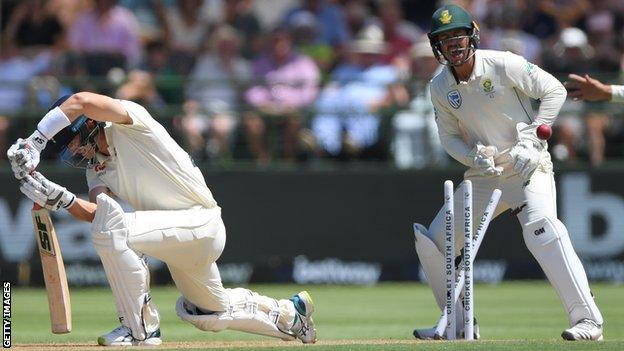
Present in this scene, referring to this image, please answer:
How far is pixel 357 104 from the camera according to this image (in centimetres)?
1551

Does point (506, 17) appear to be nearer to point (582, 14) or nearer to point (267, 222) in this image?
point (582, 14)

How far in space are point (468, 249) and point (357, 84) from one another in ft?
25.9

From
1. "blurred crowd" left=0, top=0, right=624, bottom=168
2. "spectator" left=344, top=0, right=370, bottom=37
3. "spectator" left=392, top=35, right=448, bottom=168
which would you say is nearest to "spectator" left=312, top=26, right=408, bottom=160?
"blurred crowd" left=0, top=0, right=624, bottom=168

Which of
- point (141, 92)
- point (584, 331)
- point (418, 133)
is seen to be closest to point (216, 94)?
point (141, 92)

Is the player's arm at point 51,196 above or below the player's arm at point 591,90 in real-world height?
below

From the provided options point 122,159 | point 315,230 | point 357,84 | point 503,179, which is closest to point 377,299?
point 315,230

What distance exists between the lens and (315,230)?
49.7 feet

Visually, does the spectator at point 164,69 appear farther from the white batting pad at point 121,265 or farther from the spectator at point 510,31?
A: the white batting pad at point 121,265

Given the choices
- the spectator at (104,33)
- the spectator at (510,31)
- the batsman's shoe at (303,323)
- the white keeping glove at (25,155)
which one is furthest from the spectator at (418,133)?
the white keeping glove at (25,155)

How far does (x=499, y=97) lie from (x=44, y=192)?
2954 millimetres

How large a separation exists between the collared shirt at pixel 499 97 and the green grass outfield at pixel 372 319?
133cm

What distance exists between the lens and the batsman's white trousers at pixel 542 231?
830 centimetres

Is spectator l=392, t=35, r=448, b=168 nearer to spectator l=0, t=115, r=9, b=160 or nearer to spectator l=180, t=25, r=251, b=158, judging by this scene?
spectator l=180, t=25, r=251, b=158

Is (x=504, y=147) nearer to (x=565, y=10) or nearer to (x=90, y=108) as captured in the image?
(x=90, y=108)
